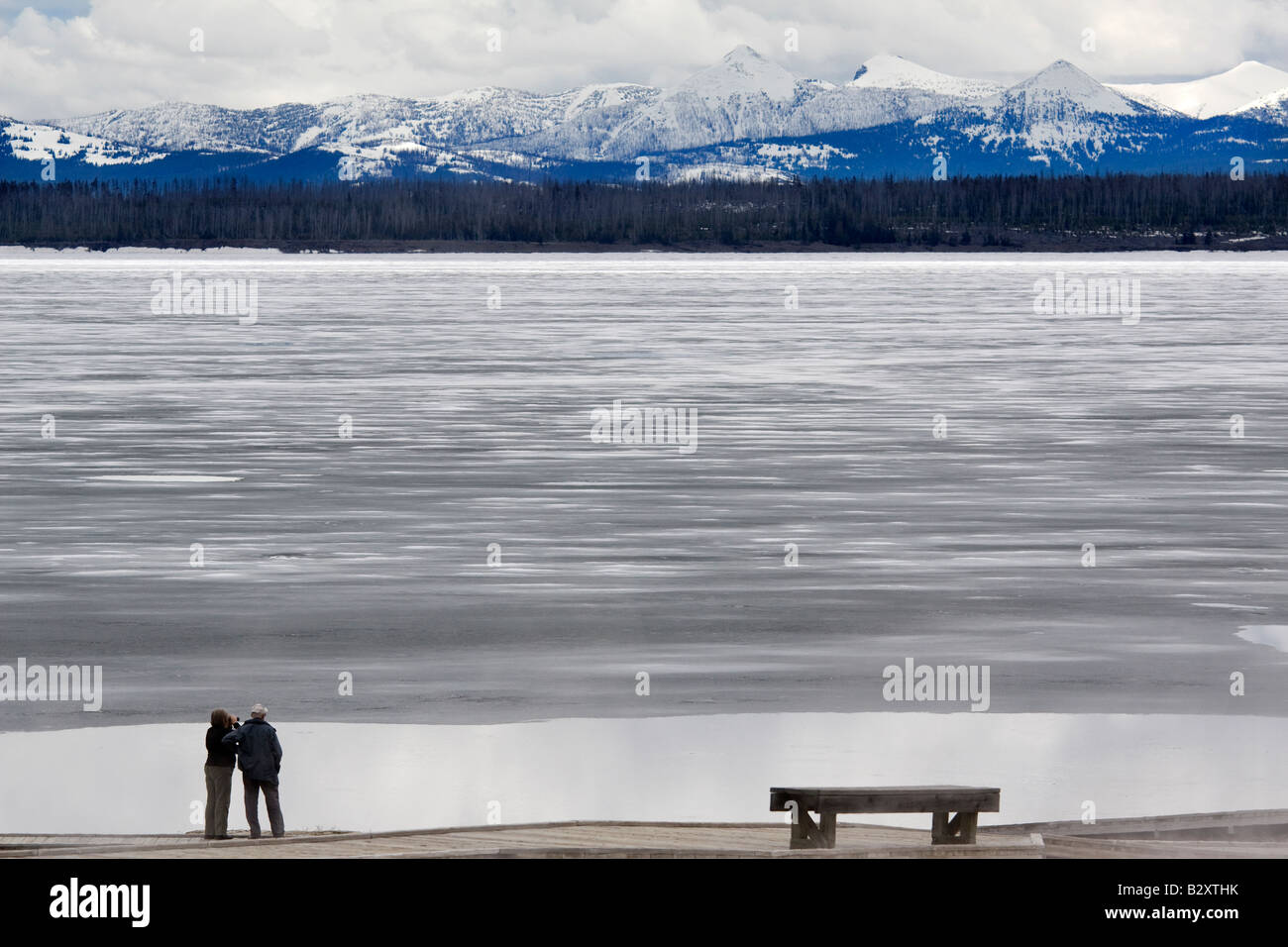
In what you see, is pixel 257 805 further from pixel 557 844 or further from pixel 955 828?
pixel 955 828

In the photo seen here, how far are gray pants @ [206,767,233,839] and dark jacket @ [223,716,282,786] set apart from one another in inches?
4.9

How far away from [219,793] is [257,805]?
27 cm

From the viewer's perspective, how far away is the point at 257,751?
43.7 feet

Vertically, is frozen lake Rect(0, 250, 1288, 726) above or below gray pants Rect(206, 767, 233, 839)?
above

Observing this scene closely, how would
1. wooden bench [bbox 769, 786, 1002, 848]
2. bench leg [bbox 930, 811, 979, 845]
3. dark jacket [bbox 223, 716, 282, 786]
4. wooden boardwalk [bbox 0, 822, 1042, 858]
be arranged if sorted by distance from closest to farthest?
wooden boardwalk [bbox 0, 822, 1042, 858] → wooden bench [bbox 769, 786, 1002, 848] → bench leg [bbox 930, 811, 979, 845] → dark jacket [bbox 223, 716, 282, 786]

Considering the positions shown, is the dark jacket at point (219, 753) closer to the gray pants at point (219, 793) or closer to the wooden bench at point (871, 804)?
the gray pants at point (219, 793)

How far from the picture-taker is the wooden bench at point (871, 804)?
11664 millimetres

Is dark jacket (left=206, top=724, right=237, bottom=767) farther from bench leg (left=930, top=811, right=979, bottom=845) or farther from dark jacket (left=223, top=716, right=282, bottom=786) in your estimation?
bench leg (left=930, top=811, right=979, bottom=845)

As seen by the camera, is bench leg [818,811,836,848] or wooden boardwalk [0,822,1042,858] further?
bench leg [818,811,836,848]

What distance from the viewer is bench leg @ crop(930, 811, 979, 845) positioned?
11773 millimetres

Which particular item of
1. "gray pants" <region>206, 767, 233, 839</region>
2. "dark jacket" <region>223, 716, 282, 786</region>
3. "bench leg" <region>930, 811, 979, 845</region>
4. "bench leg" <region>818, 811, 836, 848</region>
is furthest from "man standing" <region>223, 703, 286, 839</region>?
"bench leg" <region>930, 811, 979, 845</region>

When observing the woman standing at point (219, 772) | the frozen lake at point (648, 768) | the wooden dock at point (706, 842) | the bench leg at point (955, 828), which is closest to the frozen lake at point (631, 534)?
the frozen lake at point (648, 768)

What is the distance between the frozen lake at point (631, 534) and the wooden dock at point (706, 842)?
2.44m
